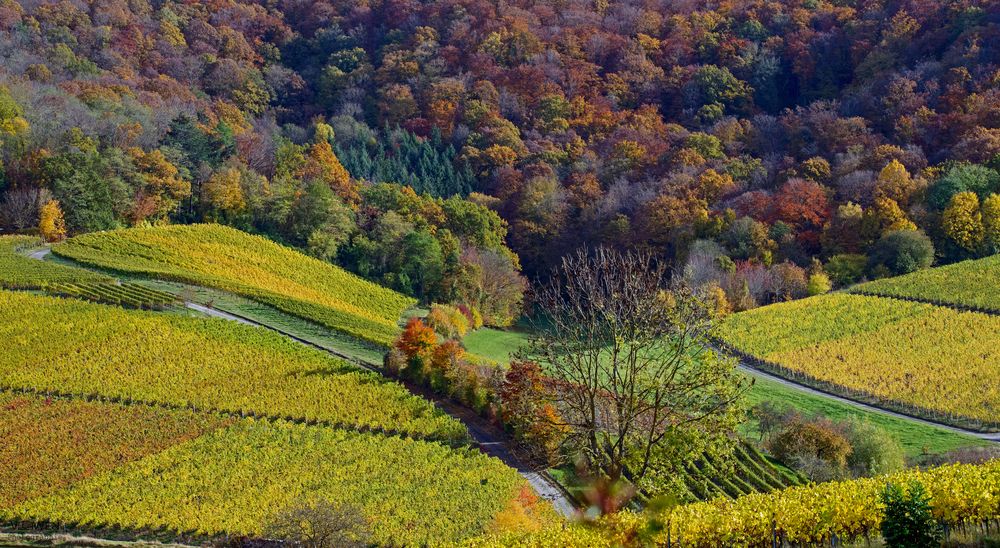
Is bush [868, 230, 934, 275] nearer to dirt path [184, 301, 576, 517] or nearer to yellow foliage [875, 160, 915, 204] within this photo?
yellow foliage [875, 160, 915, 204]

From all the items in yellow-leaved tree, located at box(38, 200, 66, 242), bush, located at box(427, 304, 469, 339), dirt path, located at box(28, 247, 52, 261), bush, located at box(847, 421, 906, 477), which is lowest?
bush, located at box(427, 304, 469, 339)

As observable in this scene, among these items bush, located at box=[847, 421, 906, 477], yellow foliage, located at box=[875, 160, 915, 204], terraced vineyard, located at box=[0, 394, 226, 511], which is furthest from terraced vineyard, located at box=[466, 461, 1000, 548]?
yellow foliage, located at box=[875, 160, 915, 204]


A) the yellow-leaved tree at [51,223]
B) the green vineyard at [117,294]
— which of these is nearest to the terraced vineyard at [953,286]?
the green vineyard at [117,294]

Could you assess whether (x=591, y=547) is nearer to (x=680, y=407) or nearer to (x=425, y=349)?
(x=680, y=407)

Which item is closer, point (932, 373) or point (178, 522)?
point (178, 522)

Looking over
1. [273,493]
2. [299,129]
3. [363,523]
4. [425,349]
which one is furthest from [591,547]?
[299,129]

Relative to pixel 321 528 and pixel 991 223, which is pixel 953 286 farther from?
pixel 321 528
